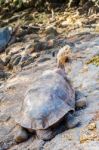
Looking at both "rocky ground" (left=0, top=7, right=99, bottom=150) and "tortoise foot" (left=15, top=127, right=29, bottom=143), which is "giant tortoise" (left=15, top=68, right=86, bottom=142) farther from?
"rocky ground" (left=0, top=7, right=99, bottom=150)

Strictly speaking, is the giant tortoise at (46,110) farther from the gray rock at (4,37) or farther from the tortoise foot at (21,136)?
the gray rock at (4,37)

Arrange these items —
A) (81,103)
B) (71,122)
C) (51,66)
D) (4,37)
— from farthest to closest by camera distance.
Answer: (4,37), (51,66), (81,103), (71,122)

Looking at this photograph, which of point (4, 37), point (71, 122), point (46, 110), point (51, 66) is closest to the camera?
point (46, 110)

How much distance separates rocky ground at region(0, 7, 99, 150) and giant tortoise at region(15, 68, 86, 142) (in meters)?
0.12

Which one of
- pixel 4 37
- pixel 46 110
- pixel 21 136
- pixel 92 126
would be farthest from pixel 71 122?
pixel 4 37

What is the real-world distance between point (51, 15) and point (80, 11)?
0.88 meters

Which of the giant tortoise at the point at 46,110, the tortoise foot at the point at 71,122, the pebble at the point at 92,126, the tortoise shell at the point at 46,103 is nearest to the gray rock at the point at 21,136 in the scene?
the giant tortoise at the point at 46,110

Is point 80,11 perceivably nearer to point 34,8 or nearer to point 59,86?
point 34,8

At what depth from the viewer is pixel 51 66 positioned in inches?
301

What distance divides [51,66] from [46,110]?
8.69 feet

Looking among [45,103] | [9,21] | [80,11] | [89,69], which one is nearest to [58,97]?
[45,103]

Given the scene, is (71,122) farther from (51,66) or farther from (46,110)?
(51,66)

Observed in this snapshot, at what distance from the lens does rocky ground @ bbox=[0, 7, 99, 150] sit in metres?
5.11

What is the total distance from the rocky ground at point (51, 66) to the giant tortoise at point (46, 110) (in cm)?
12
